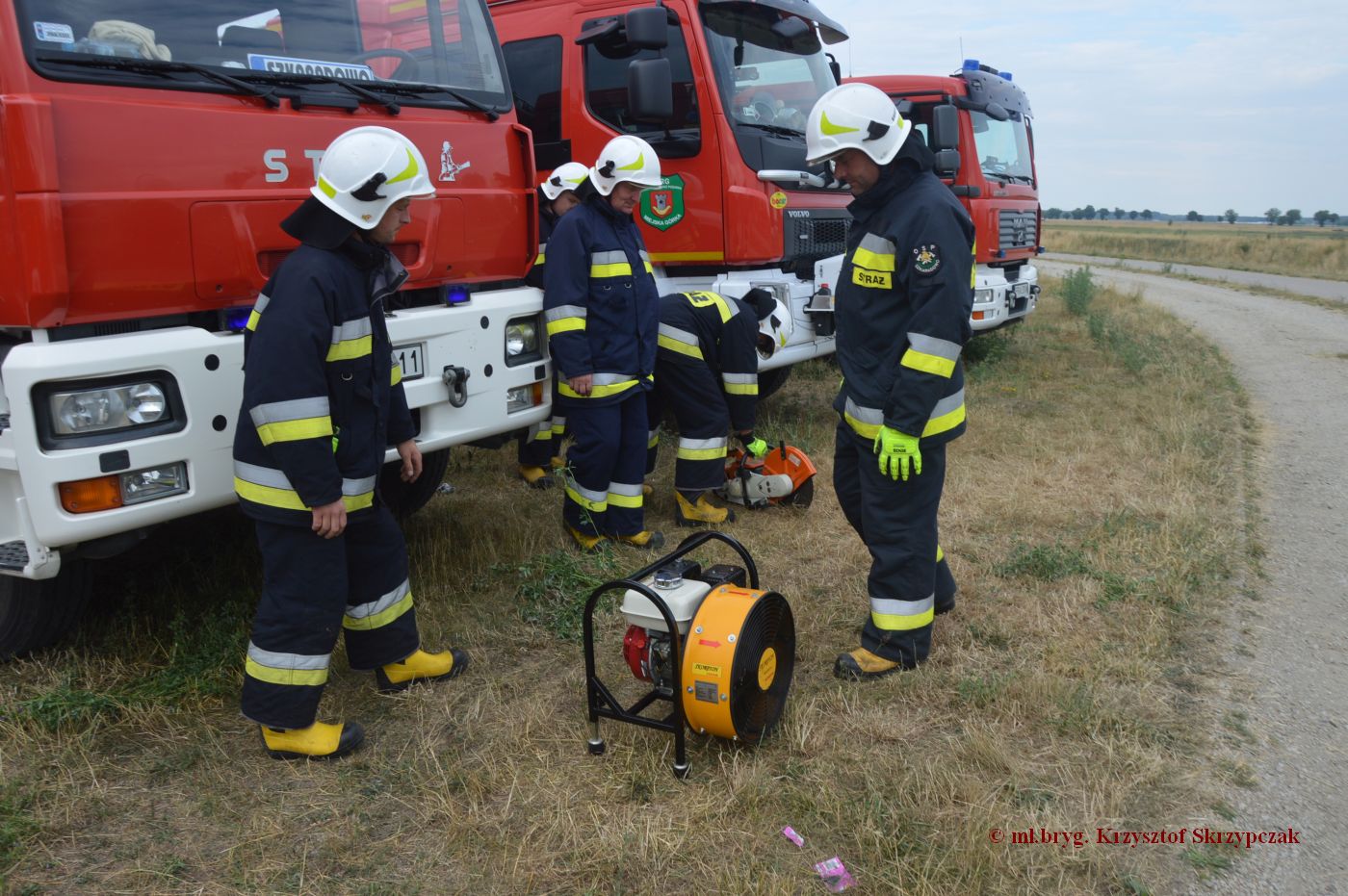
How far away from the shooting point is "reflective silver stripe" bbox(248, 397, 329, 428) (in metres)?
2.74

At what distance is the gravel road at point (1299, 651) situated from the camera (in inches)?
105

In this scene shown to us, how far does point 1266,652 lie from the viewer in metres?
3.87

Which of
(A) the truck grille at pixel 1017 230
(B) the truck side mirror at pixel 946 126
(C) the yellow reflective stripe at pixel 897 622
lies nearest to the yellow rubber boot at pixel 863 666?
(C) the yellow reflective stripe at pixel 897 622

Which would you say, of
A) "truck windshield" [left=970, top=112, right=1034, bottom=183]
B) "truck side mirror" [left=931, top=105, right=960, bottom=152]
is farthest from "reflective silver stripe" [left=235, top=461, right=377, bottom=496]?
"truck windshield" [left=970, top=112, right=1034, bottom=183]

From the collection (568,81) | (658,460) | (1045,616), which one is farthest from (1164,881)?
(568,81)

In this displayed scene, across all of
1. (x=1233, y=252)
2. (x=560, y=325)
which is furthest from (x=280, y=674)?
(x=1233, y=252)

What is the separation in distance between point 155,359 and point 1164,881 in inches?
119

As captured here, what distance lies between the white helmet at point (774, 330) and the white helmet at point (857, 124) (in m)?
2.27

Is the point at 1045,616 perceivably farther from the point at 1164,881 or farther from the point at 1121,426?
the point at 1121,426

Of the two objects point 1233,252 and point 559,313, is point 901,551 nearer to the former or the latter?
point 559,313

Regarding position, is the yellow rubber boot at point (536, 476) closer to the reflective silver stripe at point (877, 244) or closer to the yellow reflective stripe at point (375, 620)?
the yellow reflective stripe at point (375, 620)

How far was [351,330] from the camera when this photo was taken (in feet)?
9.64

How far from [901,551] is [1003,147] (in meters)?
7.65

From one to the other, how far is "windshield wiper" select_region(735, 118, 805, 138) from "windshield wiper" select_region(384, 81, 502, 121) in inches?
89.4
